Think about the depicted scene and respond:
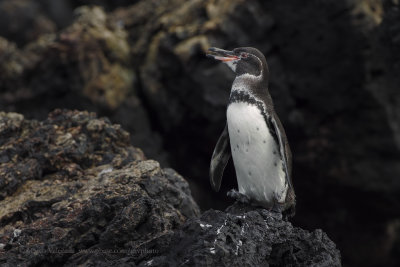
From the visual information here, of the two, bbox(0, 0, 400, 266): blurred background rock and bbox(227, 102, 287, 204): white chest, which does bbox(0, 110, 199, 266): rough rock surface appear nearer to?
bbox(227, 102, 287, 204): white chest

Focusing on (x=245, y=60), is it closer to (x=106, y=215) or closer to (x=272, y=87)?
(x=106, y=215)

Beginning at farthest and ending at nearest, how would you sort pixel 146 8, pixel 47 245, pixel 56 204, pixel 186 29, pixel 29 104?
pixel 146 8
pixel 29 104
pixel 186 29
pixel 56 204
pixel 47 245

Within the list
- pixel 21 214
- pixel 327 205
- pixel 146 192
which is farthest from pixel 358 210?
pixel 21 214

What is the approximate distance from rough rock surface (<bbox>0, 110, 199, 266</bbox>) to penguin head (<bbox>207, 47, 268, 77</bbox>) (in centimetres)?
146

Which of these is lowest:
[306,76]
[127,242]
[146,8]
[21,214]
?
[127,242]

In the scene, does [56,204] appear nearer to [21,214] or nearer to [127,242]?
[21,214]

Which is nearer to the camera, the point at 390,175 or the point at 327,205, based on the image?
the point at 390,175

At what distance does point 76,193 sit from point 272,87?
5.78m

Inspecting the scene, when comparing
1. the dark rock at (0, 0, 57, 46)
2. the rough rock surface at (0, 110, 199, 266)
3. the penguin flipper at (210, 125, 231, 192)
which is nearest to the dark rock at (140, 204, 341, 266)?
the rough rock surface at (0, 110, 199, 266)

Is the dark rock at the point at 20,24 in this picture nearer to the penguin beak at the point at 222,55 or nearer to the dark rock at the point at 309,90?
the dark rock at the point at 309,90

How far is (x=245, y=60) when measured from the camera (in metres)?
6.66

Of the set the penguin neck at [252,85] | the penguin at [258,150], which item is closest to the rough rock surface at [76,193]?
the penguin at [258,150]

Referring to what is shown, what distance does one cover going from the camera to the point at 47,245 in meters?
4.74

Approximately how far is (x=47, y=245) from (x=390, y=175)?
7.73 m
